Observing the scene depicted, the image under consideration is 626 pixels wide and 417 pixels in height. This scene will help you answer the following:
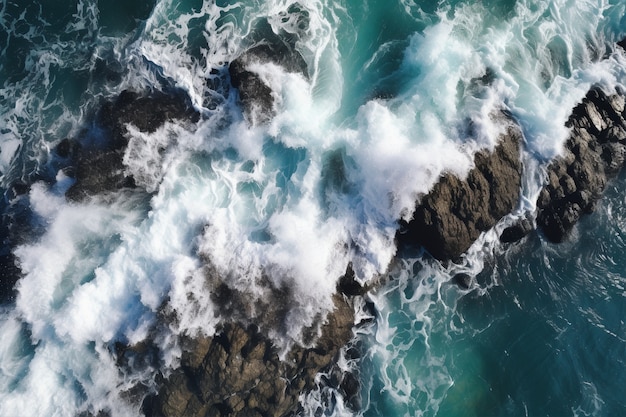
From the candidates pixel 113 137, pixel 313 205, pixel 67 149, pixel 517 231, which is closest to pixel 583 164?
pixel 517 231

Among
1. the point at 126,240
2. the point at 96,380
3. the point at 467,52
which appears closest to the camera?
the point at 96,380

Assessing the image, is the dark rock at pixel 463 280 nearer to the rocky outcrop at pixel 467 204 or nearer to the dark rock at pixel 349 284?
the rocky outcrop at pixel 467 204

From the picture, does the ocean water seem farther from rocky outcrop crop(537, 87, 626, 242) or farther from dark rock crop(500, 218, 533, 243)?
rocky outcrop crop(537, 87, 626, 242)

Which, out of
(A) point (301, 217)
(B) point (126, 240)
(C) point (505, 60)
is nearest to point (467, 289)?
(A) point (301, 217)

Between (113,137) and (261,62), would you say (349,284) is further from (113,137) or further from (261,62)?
(113,137)

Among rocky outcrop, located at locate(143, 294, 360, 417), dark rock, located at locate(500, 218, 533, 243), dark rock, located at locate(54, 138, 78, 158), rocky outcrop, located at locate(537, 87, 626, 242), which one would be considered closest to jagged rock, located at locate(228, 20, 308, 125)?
dark rock, located at locate(54, 138, 78, 158)

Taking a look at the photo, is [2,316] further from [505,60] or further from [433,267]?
[505,60]
